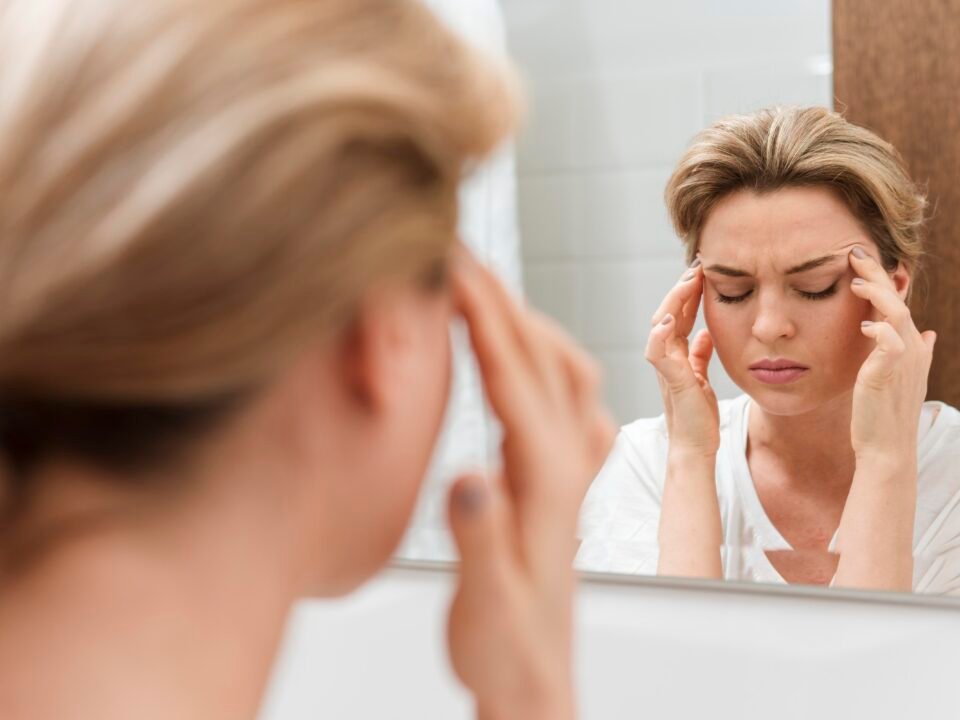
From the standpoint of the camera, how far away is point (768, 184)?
755 millimetres

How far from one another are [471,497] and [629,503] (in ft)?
1.38

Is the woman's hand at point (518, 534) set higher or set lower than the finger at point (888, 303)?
lower

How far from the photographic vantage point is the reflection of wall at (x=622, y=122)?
79 cm

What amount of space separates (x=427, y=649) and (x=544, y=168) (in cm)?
39

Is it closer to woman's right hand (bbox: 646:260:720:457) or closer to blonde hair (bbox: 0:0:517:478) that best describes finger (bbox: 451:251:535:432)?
blonde hair (bbox: 0:0:517:478)

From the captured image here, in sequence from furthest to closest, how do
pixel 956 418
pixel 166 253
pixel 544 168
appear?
pixel 544 168 → pixel 956 418 → pixel 166 253

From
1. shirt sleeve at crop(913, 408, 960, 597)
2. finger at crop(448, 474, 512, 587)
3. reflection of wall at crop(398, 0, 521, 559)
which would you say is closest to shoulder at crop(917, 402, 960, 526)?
shirt sleeve at crop(913, 408, 960, 597)

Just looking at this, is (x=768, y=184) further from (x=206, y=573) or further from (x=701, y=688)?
(x=206, y=573)

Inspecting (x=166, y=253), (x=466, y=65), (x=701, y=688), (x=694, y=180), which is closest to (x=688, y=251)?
(x=694, y=180)

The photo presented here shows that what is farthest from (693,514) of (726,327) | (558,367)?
(558,367)

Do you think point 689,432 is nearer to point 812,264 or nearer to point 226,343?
point 812,264

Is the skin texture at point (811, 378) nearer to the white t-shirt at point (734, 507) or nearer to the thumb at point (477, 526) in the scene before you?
the white t-shirt at point (734, 507)

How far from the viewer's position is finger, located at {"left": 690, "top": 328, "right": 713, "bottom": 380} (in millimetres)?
802

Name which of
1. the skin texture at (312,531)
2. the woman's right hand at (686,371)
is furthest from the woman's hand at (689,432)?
the skin texture at (312,531)
